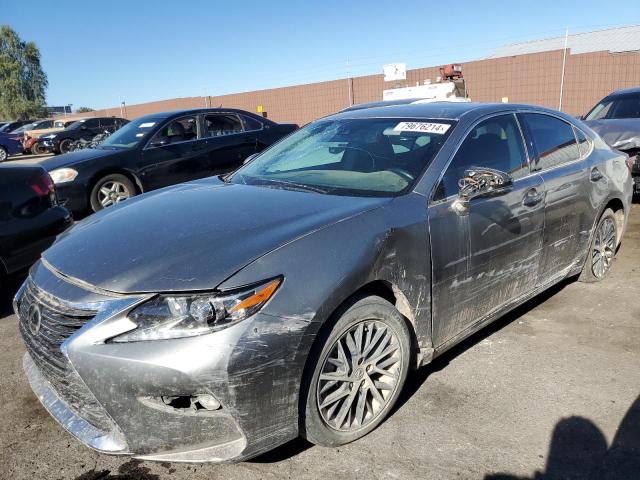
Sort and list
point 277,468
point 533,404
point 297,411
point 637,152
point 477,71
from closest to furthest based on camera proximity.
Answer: point 297,411 → point 277,468 → point 533,404 → point 637,152 → point 477,71

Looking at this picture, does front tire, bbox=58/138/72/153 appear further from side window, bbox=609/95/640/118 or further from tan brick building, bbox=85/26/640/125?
side window, bbox=609/95/640/118

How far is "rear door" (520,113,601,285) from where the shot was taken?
11.9ft

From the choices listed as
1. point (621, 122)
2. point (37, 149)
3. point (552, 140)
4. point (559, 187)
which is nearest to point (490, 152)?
point (559, 187)

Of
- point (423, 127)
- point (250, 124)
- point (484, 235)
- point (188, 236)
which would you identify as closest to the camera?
point (188, 236)

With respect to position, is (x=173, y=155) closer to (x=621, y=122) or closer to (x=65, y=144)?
(x=621, y=122)

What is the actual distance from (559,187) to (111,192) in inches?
243

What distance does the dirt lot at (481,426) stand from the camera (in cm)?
240

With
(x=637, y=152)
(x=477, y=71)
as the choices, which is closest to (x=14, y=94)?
(x=477, y=71)

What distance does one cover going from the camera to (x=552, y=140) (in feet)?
12.7

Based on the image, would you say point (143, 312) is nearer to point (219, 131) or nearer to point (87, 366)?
point (87, 366)

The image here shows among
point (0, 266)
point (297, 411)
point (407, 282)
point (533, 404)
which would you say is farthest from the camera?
point (0, 266)

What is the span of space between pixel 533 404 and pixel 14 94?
2721 inches

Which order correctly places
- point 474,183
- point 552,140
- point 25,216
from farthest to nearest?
point 25,216
point 552,140
point 474,183

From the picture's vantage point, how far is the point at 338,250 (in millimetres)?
2346
